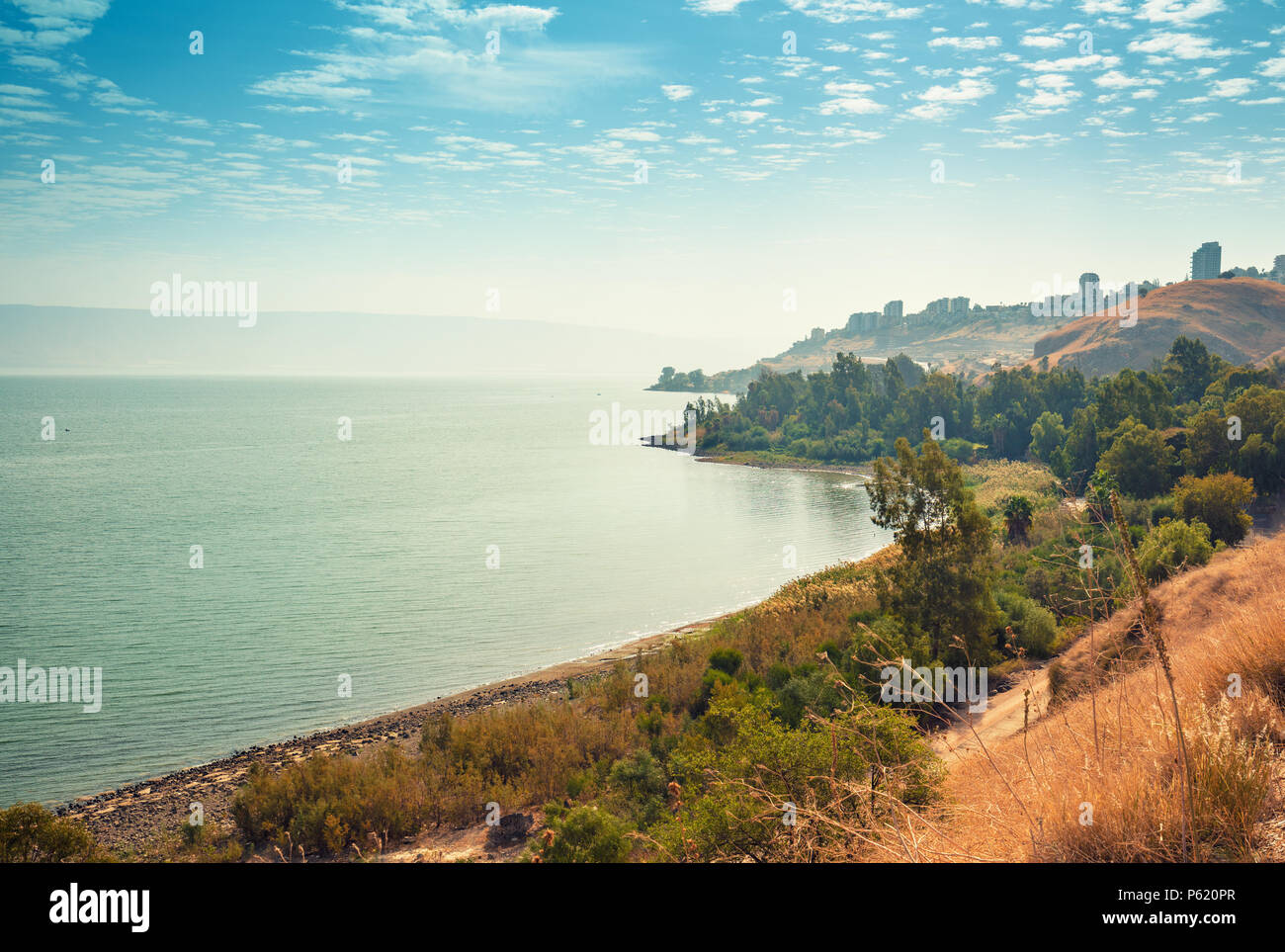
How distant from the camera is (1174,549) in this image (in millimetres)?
26266

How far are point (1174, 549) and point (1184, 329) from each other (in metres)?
136

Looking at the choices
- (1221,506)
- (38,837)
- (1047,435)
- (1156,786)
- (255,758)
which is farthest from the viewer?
(1047,435)

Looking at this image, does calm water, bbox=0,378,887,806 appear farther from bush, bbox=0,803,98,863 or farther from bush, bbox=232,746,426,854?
bush, bbox=0,803,98,863

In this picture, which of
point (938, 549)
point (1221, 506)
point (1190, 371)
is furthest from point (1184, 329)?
point (938, 549)

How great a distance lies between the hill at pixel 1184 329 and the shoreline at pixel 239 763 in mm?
126564

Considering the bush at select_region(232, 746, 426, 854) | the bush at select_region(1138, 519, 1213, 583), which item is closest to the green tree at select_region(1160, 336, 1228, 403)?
the bush at select_region(1138, 519, 1213, 583)

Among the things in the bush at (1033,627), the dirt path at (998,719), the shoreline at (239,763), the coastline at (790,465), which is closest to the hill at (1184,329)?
the coastline at (790,465)

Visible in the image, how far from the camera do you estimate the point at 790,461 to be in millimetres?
103750

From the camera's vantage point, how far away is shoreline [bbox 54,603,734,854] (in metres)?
18.2

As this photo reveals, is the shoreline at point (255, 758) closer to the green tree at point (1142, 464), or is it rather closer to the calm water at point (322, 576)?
the calm water at point (322, 576)

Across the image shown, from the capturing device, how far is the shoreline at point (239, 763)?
59.7 feet

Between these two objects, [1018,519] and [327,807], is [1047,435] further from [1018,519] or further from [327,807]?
[327,807]
